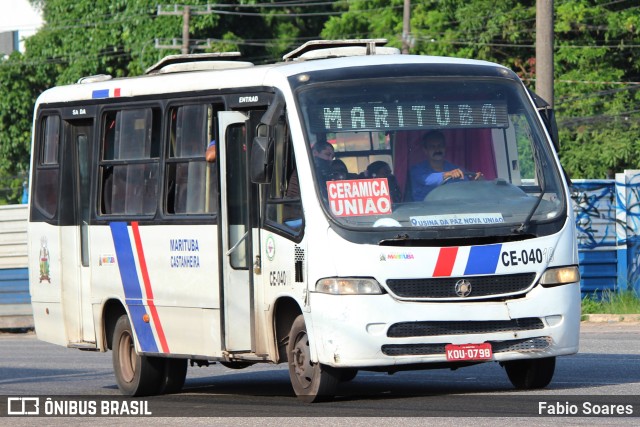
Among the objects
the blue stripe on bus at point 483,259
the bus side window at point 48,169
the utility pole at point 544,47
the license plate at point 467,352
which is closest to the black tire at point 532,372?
the license plate at point 467,352

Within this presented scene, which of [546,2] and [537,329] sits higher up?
[546,2]

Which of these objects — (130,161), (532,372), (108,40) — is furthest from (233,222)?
(108,40)

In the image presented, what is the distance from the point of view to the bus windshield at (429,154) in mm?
11594

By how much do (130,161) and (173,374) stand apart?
201 cm

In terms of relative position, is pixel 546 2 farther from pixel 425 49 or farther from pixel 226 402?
pixel 425 49

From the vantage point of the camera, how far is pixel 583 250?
953 inches

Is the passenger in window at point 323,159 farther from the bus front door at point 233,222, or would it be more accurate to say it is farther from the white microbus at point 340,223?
the bus front door at point 233,222

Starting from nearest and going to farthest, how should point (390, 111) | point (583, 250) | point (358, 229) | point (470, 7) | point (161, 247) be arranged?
point (358, 229) → point (390, 111) → point (161, 247) → point (583, 250) → point (470, 7)

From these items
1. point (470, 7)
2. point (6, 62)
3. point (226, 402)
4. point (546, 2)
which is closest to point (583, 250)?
point (546, 2)

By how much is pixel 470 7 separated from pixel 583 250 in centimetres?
2084

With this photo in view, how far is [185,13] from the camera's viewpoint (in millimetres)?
47969

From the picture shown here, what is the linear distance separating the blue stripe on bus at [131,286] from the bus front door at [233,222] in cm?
139

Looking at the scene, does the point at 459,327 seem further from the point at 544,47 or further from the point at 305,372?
the point at 544,47

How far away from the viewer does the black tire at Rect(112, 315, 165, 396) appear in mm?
14273
